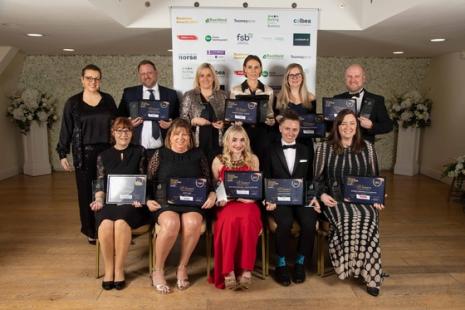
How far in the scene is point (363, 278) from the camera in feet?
9.81

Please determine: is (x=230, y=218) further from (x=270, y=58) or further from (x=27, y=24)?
(x=27, y=24)

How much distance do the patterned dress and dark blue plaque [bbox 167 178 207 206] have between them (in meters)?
0.92

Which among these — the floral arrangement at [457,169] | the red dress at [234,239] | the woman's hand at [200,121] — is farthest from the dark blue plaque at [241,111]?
the floral arrangement at [457,169]

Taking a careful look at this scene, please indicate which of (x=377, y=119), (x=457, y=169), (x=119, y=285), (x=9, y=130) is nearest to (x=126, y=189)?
(x=119, y=285)

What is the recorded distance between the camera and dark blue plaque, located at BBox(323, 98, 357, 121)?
335cm

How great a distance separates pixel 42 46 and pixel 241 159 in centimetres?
459

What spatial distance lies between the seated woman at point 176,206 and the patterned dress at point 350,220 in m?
0.94

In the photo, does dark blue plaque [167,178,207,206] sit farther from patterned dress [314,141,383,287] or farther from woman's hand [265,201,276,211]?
patterned dress [314,141,383,287]

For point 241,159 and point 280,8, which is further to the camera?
point 280,8

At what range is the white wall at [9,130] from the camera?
6.86 metres

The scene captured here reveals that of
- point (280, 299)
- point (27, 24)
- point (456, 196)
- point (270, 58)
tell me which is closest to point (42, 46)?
point (27, 24)

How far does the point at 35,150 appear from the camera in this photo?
23.7 feet

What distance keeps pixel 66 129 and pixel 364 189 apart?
2.58 metres

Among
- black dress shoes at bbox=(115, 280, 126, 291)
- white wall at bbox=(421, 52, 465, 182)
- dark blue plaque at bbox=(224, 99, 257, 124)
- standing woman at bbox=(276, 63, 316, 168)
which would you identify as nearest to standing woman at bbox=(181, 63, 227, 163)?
dark blue plaque at bbox=(224, 99, 257, 124)
